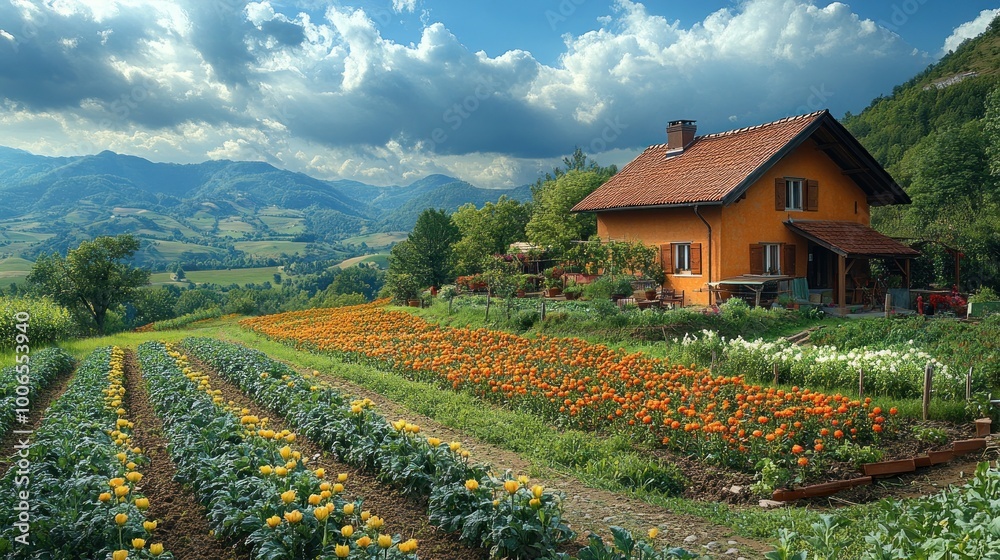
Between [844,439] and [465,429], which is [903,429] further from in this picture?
[465,429]

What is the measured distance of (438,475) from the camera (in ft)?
19.0

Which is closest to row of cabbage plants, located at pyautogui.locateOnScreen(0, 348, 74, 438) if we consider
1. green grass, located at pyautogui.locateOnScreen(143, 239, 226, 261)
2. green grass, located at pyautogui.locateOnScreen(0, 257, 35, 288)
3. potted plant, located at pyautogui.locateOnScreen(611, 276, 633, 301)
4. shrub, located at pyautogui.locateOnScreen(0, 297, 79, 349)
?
shrub, located at pyautogui.locateOnScreen(0, 297, 79, 349)

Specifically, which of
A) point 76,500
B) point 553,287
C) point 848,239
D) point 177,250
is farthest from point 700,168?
point 177,250

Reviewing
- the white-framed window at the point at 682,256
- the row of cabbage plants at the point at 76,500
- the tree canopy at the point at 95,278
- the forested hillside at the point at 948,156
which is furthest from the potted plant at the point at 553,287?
the tree canopy at the point at 95,278

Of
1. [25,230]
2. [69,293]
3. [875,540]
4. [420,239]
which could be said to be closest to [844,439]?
[875,540]

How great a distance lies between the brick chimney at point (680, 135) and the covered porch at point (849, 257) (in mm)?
6143

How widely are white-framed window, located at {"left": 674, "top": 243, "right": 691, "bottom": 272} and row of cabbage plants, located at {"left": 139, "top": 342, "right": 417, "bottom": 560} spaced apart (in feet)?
60.6

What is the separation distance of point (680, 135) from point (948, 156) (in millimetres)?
33641

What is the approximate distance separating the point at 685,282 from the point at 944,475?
16160 millimetres

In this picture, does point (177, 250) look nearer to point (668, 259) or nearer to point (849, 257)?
point (668, 259)

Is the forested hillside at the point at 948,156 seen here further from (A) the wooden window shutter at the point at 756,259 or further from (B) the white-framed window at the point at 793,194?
(A) the wooden window shutter at the point at 756,259

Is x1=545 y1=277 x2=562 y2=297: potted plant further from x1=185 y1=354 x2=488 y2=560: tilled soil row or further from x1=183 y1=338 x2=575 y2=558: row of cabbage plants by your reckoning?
x1=185 y1=354 x2=488 y2=560: tilled soil row

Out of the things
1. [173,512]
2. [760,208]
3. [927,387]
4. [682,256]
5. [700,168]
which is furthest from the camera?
[700,168]

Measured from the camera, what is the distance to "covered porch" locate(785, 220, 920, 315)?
22.2 metres
